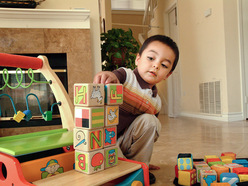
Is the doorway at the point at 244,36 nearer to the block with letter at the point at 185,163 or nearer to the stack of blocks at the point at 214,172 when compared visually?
the stack of blocks at the point at 214,172

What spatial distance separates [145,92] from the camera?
0.93m

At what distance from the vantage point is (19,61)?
2.63ft

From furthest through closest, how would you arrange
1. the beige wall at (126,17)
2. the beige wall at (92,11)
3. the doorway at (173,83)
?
the beige wall at (126,17), the doorway at (173,83), the beige wall at (92,11)

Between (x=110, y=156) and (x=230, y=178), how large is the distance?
42cm

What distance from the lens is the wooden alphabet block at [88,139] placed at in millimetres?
590

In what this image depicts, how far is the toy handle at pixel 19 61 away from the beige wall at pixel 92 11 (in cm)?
144

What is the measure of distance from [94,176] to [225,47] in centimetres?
258

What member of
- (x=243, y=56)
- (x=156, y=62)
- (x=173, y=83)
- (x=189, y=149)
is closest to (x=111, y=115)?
(x=156, y=62)

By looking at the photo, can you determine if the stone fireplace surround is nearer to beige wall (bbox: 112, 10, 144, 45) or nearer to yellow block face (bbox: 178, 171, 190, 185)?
yellow block face (bbox: 178, 171, 190, 185)

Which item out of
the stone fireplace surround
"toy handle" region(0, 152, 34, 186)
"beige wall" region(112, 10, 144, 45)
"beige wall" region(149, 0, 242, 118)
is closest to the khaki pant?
"toy handle" region(0, 152, 34, 186)

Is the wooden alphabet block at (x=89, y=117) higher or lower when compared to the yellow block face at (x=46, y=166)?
higher

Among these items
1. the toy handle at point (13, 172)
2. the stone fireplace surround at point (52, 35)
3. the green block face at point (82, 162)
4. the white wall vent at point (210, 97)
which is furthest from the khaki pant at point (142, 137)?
the white wall vent at point (210, 97)

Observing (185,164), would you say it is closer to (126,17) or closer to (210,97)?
(210,97)

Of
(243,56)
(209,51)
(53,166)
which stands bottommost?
(53,166)
